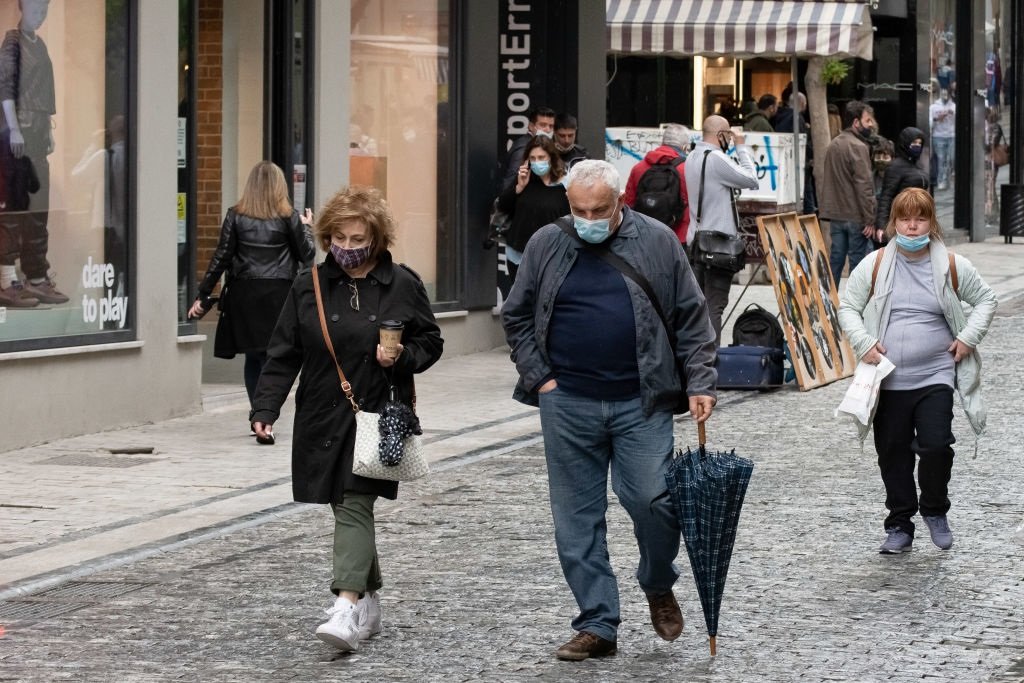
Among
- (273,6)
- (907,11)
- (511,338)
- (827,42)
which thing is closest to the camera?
(511,338)

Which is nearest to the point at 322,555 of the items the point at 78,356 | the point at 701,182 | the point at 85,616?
the point at 85,616

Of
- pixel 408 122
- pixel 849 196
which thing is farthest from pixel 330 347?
pixel 849 196

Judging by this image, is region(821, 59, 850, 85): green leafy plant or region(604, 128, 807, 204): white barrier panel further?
region(821, 59, 850, 85): green leafy plant

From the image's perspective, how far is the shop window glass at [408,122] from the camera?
15.6 metres

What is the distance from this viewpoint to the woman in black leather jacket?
12.1 meters

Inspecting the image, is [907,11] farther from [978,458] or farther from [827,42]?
[978,458]

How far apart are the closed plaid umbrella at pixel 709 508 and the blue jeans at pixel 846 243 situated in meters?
12.9

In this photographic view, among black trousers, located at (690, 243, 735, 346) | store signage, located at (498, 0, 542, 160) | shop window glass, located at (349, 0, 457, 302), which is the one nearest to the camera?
black trousers, located at (690, 243, 735, 346)

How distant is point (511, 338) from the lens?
6719 millimetres

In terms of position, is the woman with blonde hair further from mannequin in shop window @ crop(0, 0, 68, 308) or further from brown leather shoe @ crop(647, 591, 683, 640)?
mannequin in shop window @ crop(0, 0, 68, 308)

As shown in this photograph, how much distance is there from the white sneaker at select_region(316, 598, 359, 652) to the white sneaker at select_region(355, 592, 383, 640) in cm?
7

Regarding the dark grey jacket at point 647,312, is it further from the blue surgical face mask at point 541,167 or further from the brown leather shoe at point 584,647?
the blue surgical face mask at point 541,167

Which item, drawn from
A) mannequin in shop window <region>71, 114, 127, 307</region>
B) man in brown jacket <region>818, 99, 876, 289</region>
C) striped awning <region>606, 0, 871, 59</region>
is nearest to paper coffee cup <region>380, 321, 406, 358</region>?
mannequin in shop window <region>71, 114, 127, 307</region>

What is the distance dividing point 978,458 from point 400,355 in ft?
16.8
